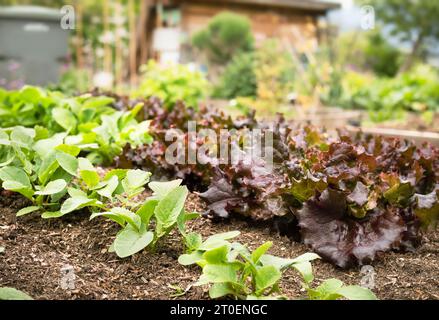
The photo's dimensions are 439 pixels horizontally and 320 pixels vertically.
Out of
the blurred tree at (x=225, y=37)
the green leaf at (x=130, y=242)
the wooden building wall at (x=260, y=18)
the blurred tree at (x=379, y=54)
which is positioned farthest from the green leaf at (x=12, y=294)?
the blurred tree at (x=379, y=54)

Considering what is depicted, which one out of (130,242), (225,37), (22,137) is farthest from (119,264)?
(225,37)

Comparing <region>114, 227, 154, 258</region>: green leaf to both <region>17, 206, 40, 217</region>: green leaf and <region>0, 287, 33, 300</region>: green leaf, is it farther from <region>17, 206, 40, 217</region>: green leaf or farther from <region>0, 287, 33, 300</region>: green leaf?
<region>17, 206, 40, 217</region>: green leaf

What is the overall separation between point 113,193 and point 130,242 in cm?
38

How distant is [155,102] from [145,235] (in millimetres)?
2170

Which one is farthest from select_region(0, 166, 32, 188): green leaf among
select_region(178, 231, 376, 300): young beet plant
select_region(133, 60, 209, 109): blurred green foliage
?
select_region(133, 60, 209, 109): blurred green foliage

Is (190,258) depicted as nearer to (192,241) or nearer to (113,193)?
(192,241)

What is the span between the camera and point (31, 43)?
33.2 feet

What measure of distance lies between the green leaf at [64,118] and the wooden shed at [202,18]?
934cm

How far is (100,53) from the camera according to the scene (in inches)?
656

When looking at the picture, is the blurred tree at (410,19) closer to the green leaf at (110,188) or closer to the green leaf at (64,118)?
the green leaf at (64,118)

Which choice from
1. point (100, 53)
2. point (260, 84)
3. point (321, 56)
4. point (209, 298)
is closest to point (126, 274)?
point (209, 298)

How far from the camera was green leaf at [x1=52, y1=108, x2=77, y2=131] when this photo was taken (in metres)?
3.14

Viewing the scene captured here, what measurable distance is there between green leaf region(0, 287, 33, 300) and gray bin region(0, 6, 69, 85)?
8.76 m
